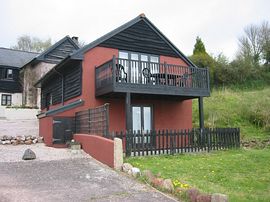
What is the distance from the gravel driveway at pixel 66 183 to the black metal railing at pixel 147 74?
15.3ft

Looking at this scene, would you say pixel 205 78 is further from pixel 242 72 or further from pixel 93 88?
pixel 242 72

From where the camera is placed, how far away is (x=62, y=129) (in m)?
15.0

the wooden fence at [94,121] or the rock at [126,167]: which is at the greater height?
the wooden fence at [94,121]

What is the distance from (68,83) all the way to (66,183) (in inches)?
433

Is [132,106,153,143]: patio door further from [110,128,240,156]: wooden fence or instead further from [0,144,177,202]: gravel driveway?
[0,144,177,202]: gravel driveway

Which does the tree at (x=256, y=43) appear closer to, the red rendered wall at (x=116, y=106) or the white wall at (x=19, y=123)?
the red rendered wall at (x=116, y=106)

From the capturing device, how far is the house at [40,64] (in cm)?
2847

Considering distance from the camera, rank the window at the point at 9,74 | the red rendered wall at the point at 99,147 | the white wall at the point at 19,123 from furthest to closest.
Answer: the window at the point at 9,74 < the white wall at the point at 19,123 < the red rendered wall at the point at 99,147

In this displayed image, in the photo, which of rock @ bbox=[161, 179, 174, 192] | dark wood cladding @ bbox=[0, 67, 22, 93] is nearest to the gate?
rock @ bbox=[161, 179, 174, 192]

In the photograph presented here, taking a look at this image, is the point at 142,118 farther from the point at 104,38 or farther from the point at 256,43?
the point at 256,43

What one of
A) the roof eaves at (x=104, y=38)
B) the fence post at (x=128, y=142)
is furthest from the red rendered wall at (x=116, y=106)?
the fence post at (x=128, y=142)

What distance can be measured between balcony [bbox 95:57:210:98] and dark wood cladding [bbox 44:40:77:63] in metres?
14.4

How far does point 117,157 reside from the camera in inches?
367

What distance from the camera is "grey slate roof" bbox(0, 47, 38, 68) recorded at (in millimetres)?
33188
